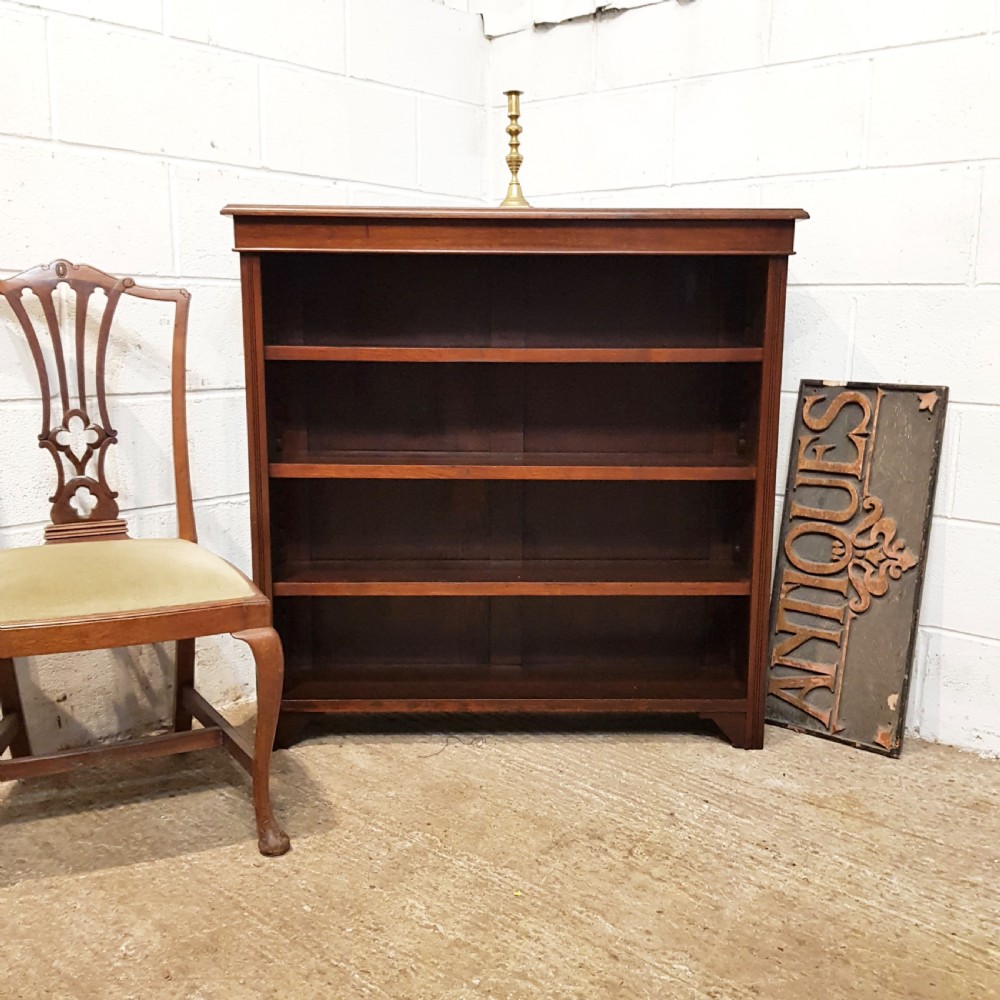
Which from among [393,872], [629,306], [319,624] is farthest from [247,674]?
[629,306]

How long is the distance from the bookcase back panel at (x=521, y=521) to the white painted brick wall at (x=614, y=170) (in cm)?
26

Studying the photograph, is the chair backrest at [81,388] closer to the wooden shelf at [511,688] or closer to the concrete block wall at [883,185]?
the wooden shelf at [511,688]

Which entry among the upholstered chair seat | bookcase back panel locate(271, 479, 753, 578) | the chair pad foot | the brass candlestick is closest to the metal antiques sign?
bookcase back panel locate(271, 479, 753, 578)

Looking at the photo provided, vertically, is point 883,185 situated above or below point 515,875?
above

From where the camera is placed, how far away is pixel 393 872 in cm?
154

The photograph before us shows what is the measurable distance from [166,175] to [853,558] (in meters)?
1.67

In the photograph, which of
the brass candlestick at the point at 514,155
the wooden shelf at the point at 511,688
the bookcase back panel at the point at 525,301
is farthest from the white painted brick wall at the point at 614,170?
the brass candlestick at the point at 514,155

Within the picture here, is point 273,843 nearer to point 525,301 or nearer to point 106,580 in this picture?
point 106,580

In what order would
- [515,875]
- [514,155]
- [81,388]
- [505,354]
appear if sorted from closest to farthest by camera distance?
[515,875], [81,388], [505,354], [514,155]

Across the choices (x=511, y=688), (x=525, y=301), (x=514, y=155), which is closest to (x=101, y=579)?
(x=511, y=688)

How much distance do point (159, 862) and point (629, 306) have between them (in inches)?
56.1

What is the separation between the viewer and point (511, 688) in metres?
2.07

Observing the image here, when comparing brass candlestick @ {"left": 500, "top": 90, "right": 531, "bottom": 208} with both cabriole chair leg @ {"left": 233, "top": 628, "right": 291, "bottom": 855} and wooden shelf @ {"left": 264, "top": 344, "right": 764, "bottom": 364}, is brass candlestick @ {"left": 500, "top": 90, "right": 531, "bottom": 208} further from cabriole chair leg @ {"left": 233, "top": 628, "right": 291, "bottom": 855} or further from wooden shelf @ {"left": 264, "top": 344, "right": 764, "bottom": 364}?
cabriole chair leg @ {"left": 233, "top": 628, "right": 291, "bottom": 855}

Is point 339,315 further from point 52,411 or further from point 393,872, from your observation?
point 393,872
